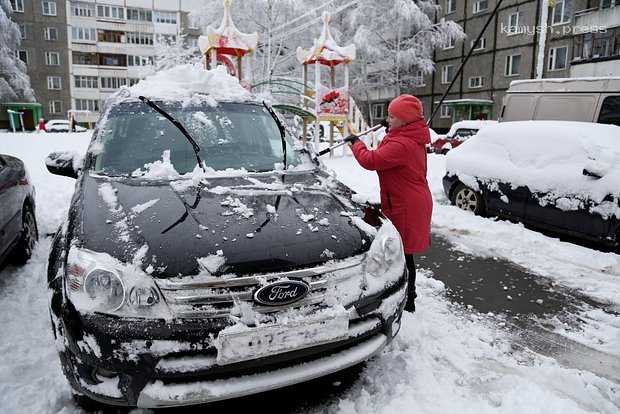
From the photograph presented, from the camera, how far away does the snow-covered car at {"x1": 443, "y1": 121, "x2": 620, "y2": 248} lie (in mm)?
5121

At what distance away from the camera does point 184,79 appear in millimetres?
4031

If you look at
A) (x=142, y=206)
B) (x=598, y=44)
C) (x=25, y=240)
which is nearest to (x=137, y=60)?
(x=598, y=44)

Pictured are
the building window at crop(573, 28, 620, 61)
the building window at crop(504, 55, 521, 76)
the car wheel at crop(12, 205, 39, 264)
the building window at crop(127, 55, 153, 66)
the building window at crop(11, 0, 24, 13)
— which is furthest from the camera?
the building window at crop(127, 55, 153, 66)

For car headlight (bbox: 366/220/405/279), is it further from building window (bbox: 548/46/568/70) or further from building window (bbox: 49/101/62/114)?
building window (bbox: 49/101/62/114)

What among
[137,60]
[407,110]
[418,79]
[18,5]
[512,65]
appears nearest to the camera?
[407,110]

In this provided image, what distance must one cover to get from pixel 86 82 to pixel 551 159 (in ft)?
185

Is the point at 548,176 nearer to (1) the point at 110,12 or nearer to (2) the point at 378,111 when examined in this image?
(2) the point at 378,111

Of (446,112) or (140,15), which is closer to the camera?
(446,112)

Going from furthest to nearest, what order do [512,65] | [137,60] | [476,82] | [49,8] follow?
[137,60], [49,8], [476,82], [512,65]

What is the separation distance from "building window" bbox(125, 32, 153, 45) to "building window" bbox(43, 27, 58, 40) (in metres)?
7.53

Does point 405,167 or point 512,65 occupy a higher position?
point 512,65

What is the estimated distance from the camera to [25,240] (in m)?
4.55

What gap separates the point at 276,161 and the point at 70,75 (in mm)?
56934

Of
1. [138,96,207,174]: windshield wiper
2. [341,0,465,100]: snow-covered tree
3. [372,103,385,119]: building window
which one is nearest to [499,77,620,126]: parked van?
[138,96,207,174]: windshield wiper
